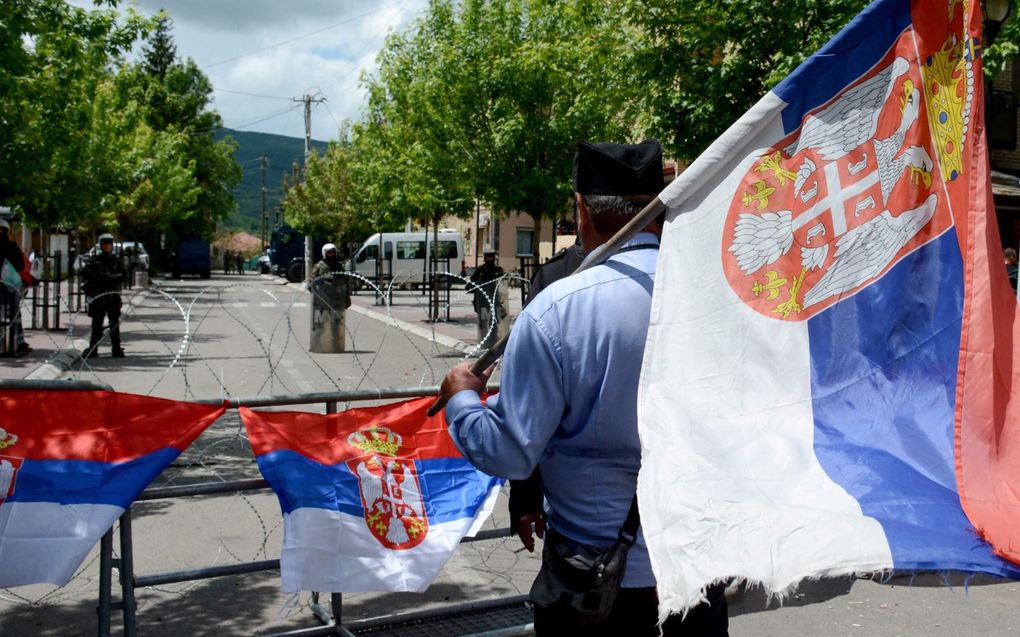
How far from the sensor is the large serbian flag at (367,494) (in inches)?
171

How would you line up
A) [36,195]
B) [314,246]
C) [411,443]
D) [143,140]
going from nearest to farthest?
[411,443] < [36,195] < [143,140] < [314,246]

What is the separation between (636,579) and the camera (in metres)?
2.70

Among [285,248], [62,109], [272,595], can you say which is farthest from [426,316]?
[285,248]

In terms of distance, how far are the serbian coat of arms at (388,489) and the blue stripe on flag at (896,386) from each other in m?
2.29

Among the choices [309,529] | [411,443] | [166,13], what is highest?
[166,13]

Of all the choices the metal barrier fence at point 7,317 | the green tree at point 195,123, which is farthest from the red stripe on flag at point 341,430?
the green tree at point 195,123

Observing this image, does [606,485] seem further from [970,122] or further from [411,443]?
[411,443]

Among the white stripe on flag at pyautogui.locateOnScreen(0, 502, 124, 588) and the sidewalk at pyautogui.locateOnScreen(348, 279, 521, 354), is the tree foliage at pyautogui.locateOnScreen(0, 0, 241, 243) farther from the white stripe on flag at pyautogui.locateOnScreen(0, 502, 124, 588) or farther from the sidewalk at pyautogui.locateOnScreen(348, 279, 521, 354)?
the white stripe on flag at pyautogui.locateOnScreen(0, 502, 124, 588)

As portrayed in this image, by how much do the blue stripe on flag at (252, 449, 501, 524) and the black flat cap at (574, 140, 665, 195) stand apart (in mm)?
2095

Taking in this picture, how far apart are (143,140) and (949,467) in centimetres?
4392

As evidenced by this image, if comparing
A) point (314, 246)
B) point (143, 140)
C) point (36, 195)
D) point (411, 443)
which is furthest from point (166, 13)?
point (314, 246)

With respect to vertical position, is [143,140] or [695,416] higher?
[143,140]

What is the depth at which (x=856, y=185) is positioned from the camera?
279 cm

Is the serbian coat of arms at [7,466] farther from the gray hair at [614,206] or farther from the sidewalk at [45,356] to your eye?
the sidewalk at [45,356]
